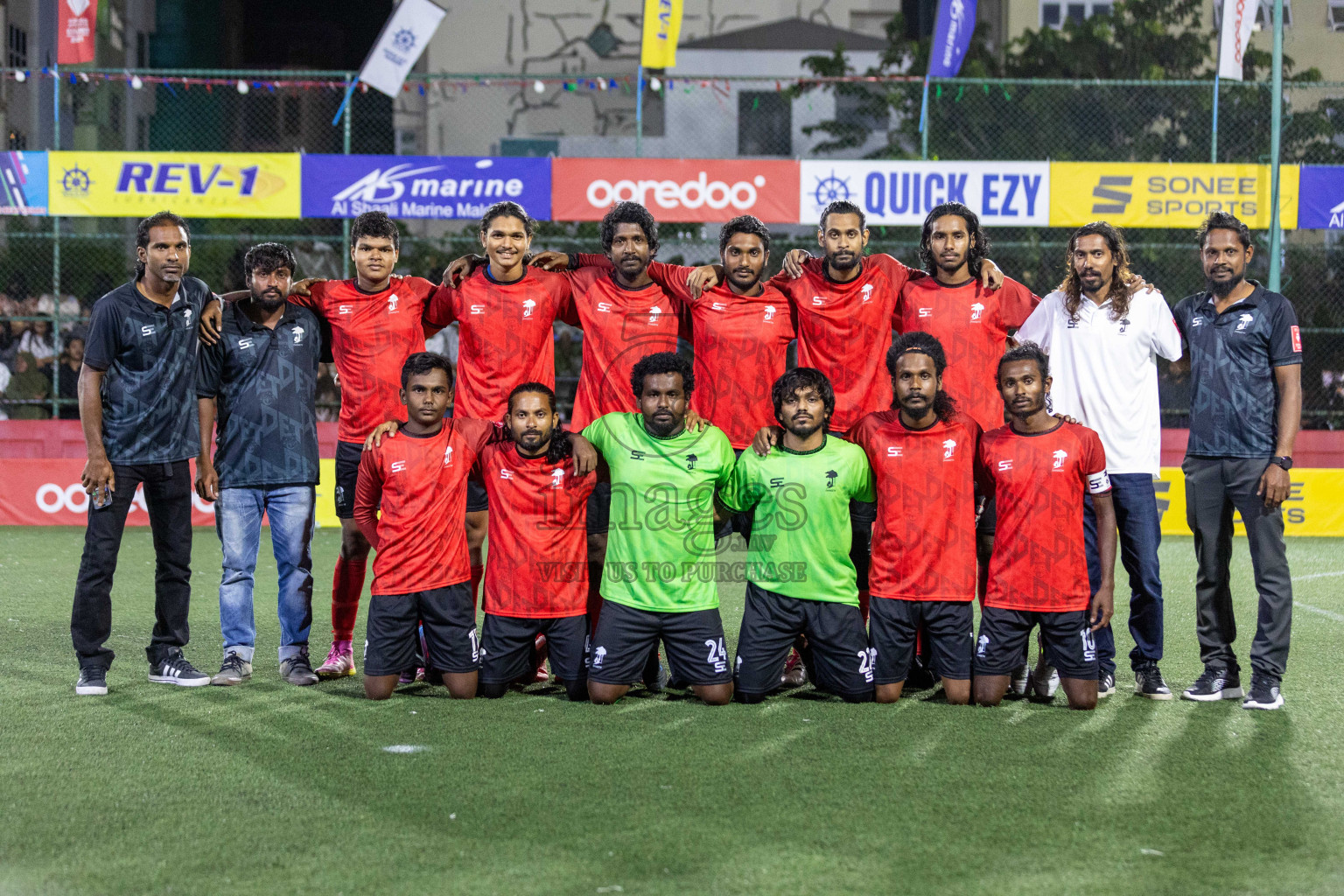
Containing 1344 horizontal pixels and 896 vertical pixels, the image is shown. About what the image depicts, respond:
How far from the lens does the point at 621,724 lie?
5.02 m

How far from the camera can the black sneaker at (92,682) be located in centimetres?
550

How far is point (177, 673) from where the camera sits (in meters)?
5.74

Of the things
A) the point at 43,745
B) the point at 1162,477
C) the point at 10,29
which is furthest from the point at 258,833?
the point at 10,29

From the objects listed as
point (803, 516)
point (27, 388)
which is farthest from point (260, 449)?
point (27, 388)

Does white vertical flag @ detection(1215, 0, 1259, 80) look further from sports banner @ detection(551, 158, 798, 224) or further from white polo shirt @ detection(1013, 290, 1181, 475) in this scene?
white polo shirt @ detection(1013, 290, 1181, 475)

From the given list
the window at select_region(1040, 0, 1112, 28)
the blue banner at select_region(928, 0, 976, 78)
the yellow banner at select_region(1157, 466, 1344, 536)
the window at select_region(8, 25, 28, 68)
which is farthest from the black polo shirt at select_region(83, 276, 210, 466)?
the window at select_region(1040, 0, 1112, 28)

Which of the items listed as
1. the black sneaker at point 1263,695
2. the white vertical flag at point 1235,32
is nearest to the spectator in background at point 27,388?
the black sneaker at point 1263,695

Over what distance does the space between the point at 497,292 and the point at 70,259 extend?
10.6 m

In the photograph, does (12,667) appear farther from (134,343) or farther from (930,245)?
(930,245)

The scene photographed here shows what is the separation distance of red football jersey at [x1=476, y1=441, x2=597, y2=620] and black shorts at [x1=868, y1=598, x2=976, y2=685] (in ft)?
4.26

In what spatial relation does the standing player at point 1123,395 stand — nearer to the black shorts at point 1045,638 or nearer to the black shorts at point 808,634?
the black shorts at point 1045,638

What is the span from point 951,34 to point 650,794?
40.4ft

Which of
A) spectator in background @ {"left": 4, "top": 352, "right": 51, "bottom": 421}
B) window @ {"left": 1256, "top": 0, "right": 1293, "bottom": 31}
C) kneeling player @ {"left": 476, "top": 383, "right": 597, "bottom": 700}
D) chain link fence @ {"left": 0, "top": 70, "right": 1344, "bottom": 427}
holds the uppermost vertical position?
A: window @ {"left": 1256, "top": 0, "right": 1293, "bottom": 31}

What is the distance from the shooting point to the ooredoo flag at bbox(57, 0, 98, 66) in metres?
14.0
